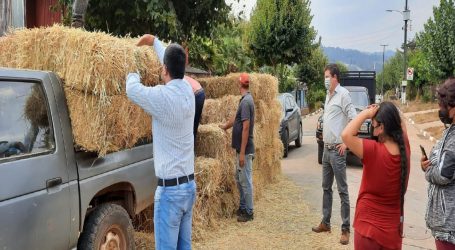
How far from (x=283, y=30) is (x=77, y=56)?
768 inches

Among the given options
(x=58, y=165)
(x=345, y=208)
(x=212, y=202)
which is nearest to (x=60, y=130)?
(x=58, y=165)

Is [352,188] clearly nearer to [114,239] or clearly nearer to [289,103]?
[289,103]

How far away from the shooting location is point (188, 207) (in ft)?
11.7

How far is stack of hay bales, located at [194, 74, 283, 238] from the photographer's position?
6.24m

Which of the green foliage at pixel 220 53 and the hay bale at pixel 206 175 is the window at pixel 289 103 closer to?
the green foliage at pixel 220 53

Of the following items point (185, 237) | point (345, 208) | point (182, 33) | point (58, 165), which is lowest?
point (345, 208)

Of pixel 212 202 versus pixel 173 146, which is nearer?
pixel 173 146

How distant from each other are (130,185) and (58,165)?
1.12 m

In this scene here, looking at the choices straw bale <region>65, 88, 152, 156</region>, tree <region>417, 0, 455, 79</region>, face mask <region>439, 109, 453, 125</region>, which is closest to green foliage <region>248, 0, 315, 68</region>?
tree <region>417, 0, 455, 79</region>

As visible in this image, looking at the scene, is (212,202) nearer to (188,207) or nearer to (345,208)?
(345,208)

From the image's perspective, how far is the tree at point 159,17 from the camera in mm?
7602

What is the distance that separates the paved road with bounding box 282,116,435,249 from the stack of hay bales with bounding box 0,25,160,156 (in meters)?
3.68

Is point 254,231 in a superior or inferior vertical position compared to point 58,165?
inferior

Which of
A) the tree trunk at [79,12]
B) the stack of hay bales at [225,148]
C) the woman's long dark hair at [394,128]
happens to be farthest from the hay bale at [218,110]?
the woman's long dark hair at [394,128]
